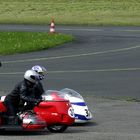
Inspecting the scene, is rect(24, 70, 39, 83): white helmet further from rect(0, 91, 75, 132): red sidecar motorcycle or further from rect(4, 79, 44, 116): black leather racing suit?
rect(0, 91, 75, 132): red sidecar motorcycle

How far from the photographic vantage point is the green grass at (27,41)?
37.0 metres

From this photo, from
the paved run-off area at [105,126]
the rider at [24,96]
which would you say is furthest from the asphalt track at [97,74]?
the rider at [24,96]

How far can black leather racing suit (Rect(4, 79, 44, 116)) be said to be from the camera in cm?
1616

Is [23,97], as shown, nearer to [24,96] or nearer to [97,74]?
[24,96]

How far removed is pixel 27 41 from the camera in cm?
3947

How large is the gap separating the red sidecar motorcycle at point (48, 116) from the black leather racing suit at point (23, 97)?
127 mm

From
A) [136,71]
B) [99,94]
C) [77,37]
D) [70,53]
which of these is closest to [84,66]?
[136,71]

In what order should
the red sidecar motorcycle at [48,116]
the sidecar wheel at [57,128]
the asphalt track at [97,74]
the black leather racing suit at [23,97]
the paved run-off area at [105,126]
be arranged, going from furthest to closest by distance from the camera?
1. the asphalt track at [97,74]
2. the sidecar wheel at [57,128]
3. the black leather racing suit at [23,97]
4. the red sidecar motorcycle at [48,116]
5. the paved run-off area at [105,126]

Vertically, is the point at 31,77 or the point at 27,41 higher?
the point at 31,77

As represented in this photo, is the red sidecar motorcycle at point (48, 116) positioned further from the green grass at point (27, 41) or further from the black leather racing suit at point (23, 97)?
the green grass at point (27, 41)

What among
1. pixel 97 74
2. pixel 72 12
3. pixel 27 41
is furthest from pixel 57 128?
pixel 72 12

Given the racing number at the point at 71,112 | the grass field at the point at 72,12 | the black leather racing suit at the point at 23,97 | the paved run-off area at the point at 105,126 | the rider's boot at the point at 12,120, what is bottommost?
the grass field at the point at 72,12

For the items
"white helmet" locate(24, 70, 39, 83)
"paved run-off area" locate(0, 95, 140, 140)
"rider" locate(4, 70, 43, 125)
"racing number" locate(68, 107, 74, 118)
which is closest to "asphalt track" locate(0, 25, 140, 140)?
"paved run-off area" locate(0, 95, 140, 140)

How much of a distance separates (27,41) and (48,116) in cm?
2334
